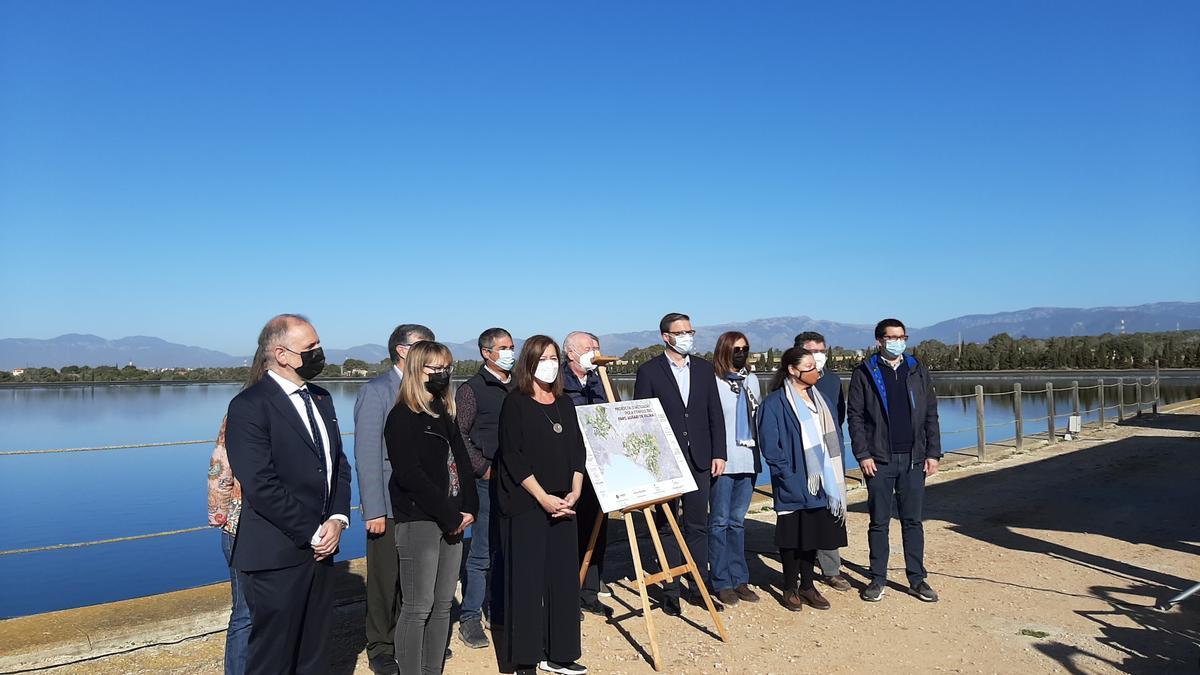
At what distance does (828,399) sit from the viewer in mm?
6156

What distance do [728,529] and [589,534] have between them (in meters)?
0.97

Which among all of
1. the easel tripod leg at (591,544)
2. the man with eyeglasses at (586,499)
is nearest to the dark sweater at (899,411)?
the man with eyeglasses at (586,499)

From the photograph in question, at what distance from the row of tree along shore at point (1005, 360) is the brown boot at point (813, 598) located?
35.2m

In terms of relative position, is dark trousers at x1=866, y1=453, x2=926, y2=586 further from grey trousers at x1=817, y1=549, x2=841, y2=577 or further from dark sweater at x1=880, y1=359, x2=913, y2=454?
grey trousers at x1=817, y1=549, x2=841, y2=577

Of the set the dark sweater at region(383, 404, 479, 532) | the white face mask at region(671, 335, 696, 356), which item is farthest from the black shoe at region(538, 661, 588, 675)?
the white face mask at region(671, 335, 696, 356)

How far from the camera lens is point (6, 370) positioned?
49.3 metres

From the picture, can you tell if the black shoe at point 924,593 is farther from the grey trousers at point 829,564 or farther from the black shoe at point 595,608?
the black shoe at point 595,608

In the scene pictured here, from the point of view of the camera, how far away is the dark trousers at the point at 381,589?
4.15m

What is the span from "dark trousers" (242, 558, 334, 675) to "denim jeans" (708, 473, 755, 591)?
2.84m

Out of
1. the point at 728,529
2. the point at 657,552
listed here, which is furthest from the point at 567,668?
the point at 728,529

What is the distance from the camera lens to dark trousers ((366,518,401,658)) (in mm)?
4148

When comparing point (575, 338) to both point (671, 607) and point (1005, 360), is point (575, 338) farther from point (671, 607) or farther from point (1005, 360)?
point (1005, 360)

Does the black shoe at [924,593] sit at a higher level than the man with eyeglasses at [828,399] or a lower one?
lower

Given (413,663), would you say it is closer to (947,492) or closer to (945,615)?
(945,615)
